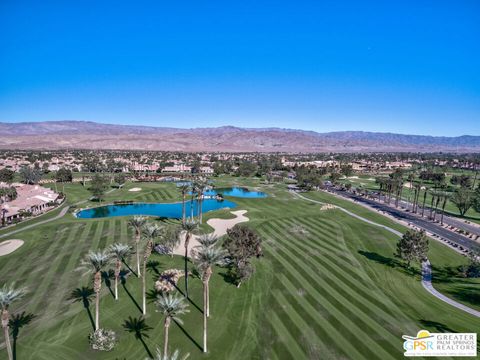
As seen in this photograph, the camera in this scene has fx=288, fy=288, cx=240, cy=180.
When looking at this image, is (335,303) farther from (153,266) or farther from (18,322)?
(18,322)

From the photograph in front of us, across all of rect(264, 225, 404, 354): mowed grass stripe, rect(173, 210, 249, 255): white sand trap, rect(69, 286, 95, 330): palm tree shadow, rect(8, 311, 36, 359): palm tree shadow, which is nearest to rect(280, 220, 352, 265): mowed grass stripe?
rect(264, 225, 404, 354): mowed grass stripe

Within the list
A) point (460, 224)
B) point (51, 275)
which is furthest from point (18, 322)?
point (460, 224)

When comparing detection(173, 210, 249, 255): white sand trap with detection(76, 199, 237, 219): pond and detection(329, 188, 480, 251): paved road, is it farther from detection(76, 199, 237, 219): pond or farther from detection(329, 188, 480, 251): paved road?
detection(329, 188, 480, 251): paved road

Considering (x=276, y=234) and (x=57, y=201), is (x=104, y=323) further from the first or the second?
(x=57, y=201)

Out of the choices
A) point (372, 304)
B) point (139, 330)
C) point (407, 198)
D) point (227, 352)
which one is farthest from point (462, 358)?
point (407, 198)

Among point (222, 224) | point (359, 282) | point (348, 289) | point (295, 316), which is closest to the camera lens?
point (295, 316)

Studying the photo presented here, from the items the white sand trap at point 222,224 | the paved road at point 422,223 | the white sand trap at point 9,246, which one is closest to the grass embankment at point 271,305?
the white sand trap at point 9,246
